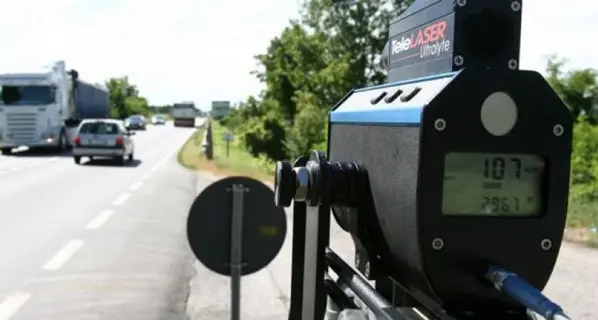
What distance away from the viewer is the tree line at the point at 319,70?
40969 millimetres

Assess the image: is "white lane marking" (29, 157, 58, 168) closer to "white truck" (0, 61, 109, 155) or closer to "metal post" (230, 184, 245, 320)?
"white truck" (0, 61, 109, 155)

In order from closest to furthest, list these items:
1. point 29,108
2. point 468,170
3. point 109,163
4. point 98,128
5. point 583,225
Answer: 1. point 468,170
2. point 583,225
3. point 98,128
4. point 109,163
5. point 29,108

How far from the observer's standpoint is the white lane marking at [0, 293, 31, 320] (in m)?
6.24

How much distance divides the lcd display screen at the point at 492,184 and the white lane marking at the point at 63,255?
7.33 m

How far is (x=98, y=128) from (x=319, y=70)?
1000 inches

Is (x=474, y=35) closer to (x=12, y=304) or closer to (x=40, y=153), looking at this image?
(x=12, y=304)

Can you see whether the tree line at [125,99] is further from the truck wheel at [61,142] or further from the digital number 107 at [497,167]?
the digital number 107 at [497,167]

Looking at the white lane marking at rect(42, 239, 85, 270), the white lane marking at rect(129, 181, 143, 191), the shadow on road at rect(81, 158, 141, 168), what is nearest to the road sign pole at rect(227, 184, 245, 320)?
the white lane marking at rect(42, 239, 85, 270)

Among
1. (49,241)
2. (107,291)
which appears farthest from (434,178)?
(49,241)

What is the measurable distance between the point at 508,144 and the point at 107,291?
19.9 feet

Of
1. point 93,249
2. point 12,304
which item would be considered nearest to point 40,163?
point 93,249

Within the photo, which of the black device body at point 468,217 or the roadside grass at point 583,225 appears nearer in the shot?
the black device body at point 468,217

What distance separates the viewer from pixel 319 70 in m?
49.2

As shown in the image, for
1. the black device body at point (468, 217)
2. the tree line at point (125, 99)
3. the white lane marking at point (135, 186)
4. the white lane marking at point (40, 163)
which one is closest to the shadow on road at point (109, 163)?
the white lane marking at point (40, 163)
